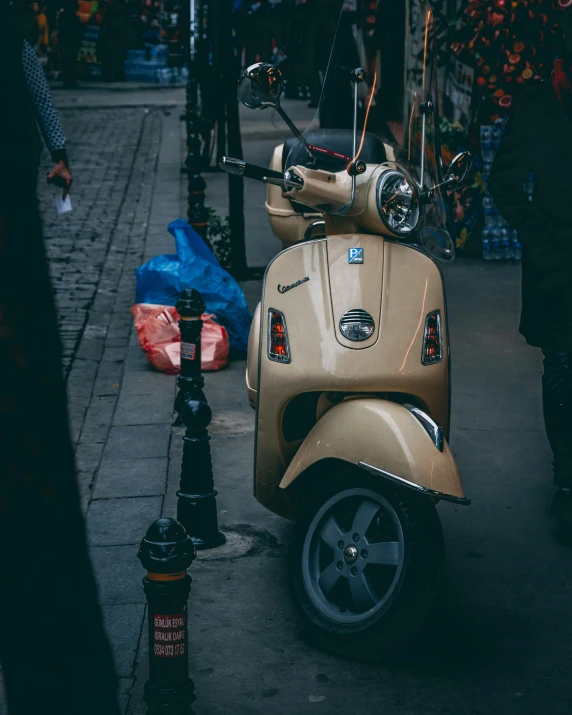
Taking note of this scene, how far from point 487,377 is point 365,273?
10.5 feet

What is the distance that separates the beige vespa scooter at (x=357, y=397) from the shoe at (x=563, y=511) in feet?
2.86

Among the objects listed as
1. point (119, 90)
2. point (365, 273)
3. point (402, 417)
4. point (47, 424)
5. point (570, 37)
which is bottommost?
point (119, 90)

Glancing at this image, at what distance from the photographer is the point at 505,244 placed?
1023 centimetres

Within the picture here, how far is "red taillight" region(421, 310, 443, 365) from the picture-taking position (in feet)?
13.8

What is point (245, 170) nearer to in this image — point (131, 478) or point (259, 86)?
point (259, 86)

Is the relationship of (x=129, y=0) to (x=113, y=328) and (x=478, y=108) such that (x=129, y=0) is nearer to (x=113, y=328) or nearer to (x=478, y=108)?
(x=478, y=108)

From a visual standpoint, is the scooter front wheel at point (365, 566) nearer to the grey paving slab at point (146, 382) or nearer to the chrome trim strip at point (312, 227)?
the chrome trim strip at point (312, 227)

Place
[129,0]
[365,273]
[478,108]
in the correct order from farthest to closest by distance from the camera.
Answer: [129,0], [478,108], [365,273]

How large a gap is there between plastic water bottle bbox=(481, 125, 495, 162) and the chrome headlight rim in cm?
590

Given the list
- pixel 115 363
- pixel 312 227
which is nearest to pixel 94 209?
pixel 115 363

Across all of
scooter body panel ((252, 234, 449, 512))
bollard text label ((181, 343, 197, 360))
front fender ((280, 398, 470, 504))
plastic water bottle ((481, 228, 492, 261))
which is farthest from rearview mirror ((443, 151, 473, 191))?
plastic water bottle ((481, 228, 492, 261))

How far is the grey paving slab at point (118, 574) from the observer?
4359 millimetres

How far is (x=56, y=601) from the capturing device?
188cm

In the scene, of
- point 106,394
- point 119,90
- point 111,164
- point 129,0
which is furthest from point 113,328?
point 119,90
